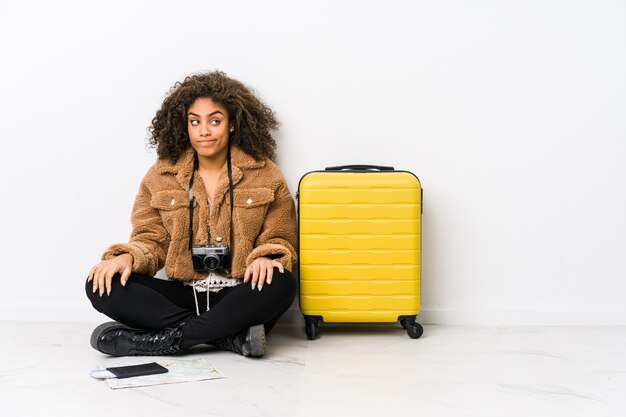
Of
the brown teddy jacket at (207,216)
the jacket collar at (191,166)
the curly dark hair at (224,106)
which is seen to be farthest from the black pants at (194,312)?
the curly dark hair at (224,106)

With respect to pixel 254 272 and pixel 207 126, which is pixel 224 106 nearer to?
pixel 207 126

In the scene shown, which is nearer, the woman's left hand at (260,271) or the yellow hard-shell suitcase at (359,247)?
the woman's left hand at (260,271)

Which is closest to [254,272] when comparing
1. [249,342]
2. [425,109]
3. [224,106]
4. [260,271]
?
[260,271]

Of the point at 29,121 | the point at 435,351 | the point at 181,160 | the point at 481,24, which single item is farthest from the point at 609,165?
the point at 29,121

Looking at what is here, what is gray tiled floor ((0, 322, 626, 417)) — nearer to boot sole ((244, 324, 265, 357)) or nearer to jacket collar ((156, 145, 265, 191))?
boot sole ((244, 324, 265, 357))

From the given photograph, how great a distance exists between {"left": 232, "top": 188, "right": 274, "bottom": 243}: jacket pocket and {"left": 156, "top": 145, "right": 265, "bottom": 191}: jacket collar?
5cm

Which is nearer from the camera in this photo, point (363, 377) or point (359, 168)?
point (363, 377)

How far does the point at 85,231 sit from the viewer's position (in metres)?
2.69

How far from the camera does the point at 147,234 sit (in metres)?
2.42

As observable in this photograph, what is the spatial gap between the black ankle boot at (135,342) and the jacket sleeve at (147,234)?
0.68ft

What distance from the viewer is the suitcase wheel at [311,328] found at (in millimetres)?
2439

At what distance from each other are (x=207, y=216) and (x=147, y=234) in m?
0.20

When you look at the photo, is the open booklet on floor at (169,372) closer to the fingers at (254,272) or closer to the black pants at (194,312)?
the black pants at (194,312)

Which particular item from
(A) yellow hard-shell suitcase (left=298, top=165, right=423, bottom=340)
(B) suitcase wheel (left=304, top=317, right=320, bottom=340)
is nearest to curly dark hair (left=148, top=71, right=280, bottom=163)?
(A) yellow hard-shell suitcase (left=298, top=165, right=423, bottom=340)
